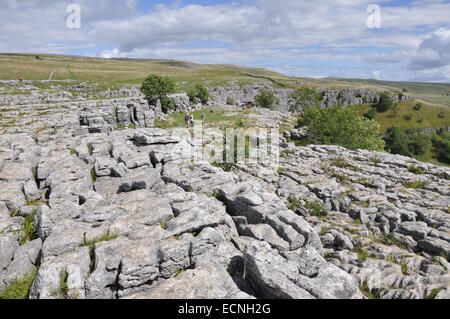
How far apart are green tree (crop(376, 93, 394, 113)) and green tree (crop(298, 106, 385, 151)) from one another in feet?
412

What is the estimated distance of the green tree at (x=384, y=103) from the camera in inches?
6481

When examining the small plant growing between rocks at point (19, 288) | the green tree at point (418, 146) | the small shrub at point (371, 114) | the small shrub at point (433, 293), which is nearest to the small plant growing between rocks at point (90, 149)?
the small plant growing between rocks at point (19, 288)

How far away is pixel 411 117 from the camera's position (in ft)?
535

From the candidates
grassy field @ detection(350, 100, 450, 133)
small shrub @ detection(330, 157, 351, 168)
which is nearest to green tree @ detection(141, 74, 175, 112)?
small shrub @ detection(330, 157, 351, 168)

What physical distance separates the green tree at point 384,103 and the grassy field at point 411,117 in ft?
9.36

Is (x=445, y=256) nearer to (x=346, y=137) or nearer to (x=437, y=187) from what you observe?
(x=437, y=187)

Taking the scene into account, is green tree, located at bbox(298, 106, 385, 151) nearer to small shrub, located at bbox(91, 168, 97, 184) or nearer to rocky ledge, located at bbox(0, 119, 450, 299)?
rocky ledge, located at bbox(0, 119, 450, 299)

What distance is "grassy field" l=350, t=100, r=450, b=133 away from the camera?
521ft

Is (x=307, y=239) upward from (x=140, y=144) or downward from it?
downward

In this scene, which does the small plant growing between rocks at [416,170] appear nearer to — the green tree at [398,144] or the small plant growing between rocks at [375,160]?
the small plant growing between rocks at [375,160]
